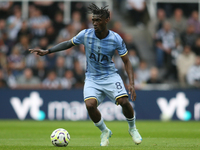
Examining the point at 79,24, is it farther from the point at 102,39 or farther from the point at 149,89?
the point at 102,39

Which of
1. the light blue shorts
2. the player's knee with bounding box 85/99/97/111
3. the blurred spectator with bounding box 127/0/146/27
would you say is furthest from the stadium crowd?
the player's knee with bounding box 85/99/97/111

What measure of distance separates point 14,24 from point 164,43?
6701 millimetres

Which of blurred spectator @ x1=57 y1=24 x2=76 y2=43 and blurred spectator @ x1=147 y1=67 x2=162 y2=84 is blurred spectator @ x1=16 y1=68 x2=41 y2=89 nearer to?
blurred spectator @ x1=57 y1=24 x2=76 y2=43

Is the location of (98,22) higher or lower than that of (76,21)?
higher

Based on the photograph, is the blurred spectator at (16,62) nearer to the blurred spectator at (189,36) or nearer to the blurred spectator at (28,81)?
the blurred spectator at (28,81)

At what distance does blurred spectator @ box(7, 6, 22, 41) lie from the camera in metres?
18.3

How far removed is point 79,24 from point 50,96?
4022 mm

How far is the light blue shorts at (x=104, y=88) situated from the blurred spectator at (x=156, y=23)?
10.6 metres

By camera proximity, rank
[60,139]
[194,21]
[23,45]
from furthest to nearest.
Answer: [194,21]
[23,45]
[60,139]

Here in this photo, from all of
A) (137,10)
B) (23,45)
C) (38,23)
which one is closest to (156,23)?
(137,10)

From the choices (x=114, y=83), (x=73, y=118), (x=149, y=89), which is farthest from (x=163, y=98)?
(x=114, y=83)

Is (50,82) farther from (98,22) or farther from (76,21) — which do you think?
(98,22)

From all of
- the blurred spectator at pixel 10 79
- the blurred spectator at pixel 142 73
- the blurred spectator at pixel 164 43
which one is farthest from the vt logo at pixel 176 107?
the blurred spectator at pixel 10 79

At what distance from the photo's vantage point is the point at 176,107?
1630 cm
